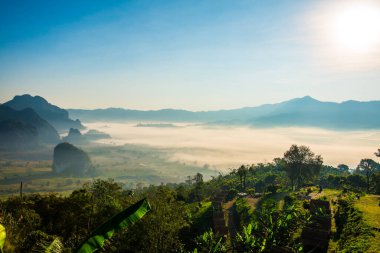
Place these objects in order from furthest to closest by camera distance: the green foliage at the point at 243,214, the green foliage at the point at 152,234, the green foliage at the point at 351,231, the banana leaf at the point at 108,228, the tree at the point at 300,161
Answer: the tree at the point at 300,161 < the green foliage at the point at 243,214 < the green foliage at the point at 152,234 < the green foliage at the point at 351,231 < the banana leaf at the point at 108,228

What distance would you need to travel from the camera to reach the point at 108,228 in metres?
9.54

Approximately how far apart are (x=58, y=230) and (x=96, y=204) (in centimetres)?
564

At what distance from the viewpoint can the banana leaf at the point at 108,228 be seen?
9.47 metres

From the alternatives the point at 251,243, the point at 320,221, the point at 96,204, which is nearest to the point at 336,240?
the point at 320,221

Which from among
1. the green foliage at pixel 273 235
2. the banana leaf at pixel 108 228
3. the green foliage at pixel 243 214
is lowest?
the green foliage at pixel 243 214

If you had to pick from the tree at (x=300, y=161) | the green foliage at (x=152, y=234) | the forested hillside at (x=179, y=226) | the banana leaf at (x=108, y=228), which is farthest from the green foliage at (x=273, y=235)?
the tree at (x=300, y=161)

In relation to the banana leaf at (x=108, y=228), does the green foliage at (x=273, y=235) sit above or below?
below

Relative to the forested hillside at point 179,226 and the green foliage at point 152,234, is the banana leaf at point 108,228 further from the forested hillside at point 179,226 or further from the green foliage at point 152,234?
the green foliage at point 152,234

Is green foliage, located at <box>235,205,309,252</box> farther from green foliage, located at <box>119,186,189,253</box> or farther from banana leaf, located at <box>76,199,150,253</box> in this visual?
banana leaf, located at <box>76,199,150,253</box>

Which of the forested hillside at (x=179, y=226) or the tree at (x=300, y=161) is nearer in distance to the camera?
the forested hillside at (x=179, y=226)

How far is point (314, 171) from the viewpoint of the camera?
96688 millimetres

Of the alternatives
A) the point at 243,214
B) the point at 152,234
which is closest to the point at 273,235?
the point at 152,234

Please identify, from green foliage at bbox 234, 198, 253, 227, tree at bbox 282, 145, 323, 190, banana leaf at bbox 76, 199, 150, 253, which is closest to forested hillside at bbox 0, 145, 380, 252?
green foliage at bbox 234, 198, 253, 227

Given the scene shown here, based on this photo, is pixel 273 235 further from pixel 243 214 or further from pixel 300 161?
pixel 300 161
